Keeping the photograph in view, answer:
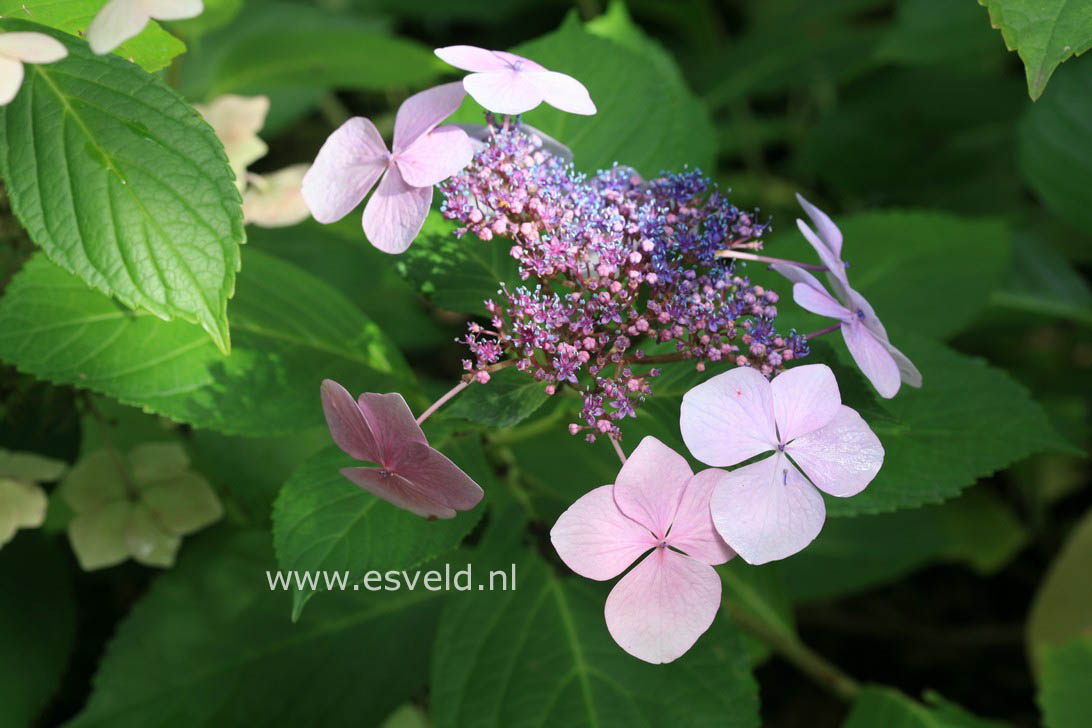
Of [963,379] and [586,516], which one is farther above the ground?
[586,516]

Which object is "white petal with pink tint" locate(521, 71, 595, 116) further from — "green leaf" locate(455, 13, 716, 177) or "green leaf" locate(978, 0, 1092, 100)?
"green leaf" locate(978, 0, 1092, 100)

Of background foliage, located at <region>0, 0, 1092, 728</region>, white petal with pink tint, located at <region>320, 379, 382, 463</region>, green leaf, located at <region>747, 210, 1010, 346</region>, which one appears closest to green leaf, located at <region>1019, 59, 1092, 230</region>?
background foliage, located at <region>0, 0, 1092, 728</region>

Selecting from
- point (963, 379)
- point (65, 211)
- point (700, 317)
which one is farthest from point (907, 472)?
point (65, 211)

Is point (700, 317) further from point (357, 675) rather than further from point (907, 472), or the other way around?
point (357, 675)

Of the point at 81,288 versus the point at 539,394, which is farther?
the point at 81,288

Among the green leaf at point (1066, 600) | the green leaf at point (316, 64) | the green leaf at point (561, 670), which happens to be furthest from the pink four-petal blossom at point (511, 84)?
the green leaf at point (1066, 600)

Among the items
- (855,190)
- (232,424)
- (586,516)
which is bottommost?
(855,190)

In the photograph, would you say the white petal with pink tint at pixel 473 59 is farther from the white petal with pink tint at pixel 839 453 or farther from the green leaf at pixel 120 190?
the white petal with pink tint at pixel 839 453

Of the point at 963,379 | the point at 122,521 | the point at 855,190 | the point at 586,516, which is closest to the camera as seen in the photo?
the point at 586,516
